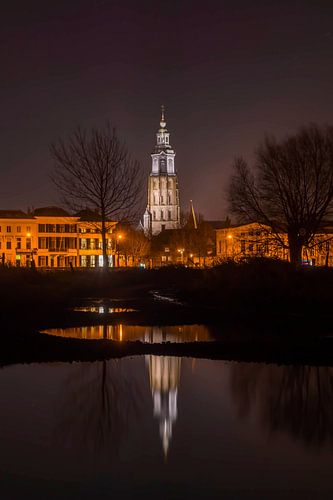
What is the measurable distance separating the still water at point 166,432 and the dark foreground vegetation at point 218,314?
255 centimetres

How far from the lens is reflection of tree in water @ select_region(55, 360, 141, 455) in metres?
11.6

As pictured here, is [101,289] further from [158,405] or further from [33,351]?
[158,405]

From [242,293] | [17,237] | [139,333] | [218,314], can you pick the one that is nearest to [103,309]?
[218,314]

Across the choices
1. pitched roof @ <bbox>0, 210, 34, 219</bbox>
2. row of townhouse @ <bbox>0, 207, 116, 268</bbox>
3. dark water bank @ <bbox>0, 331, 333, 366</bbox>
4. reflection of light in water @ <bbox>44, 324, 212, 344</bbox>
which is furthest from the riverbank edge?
pitched roof @ <bbox>0, 210, 34, 219</bbox>

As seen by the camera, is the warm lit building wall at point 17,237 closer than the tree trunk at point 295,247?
No

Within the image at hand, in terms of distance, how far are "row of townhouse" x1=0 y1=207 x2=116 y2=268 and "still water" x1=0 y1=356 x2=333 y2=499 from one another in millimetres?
111295

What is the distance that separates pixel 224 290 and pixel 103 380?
76.2 feet

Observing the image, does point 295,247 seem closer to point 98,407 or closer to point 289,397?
point 289,397

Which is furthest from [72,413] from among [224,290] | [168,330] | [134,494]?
[224,290]

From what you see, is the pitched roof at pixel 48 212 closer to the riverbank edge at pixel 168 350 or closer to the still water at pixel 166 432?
the riverbank edge at pixel 168 350

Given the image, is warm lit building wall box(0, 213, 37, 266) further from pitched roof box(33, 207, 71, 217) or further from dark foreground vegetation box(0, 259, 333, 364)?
dark foreground vegetation box(0, 259, 333, 364)

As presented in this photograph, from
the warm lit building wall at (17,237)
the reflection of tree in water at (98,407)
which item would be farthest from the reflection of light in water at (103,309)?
the warm lit building wall at (17,237)

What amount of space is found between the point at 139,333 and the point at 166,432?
1374 centimetres

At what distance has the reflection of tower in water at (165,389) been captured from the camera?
480 inches
